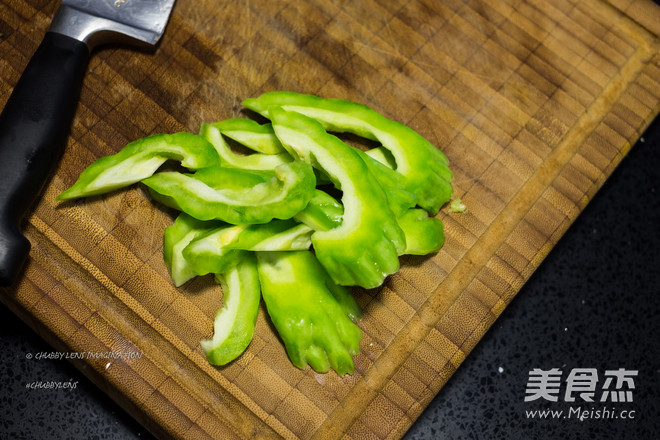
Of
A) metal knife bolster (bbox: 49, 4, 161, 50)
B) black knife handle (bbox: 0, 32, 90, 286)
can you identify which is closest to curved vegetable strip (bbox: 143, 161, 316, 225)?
black knife handle (bbox: 0, 32, 90, 286)

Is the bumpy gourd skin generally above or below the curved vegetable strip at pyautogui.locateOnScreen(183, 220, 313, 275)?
below

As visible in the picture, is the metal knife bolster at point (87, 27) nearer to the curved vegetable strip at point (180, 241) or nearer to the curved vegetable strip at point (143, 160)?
the curved vegetable strip at point (143, 160)

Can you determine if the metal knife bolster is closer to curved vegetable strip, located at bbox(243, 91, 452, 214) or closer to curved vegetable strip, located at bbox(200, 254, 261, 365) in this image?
curved vegetable strip, located at bbox(243, 91, 452, 214)

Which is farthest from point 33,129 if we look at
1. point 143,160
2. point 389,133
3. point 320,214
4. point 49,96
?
point 389,133

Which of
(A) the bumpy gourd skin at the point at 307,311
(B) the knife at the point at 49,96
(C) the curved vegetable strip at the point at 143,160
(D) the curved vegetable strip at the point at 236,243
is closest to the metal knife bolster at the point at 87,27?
(B) the knife at the point at 49,96

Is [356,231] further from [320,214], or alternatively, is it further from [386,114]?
[386,114]

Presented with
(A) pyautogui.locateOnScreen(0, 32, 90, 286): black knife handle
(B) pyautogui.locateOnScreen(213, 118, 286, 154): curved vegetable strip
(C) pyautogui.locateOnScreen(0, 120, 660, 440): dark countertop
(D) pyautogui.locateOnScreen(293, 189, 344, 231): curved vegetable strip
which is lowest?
(C) pyautogui.locateOnScreen(0, 120, 660, 440): dark countertop

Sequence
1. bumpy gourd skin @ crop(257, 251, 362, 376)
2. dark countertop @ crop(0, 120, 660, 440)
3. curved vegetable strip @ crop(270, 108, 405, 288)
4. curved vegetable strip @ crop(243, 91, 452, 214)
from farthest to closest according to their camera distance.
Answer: dark countertop @ crop(0, 120, 660, 440), curved vegetable strip @ crop(243, 91, 452, 214), bumpy gourd skin @ crop(257, 251, 362, 376), curved vegetable strip @ crop(270, 108, 405, 288)
